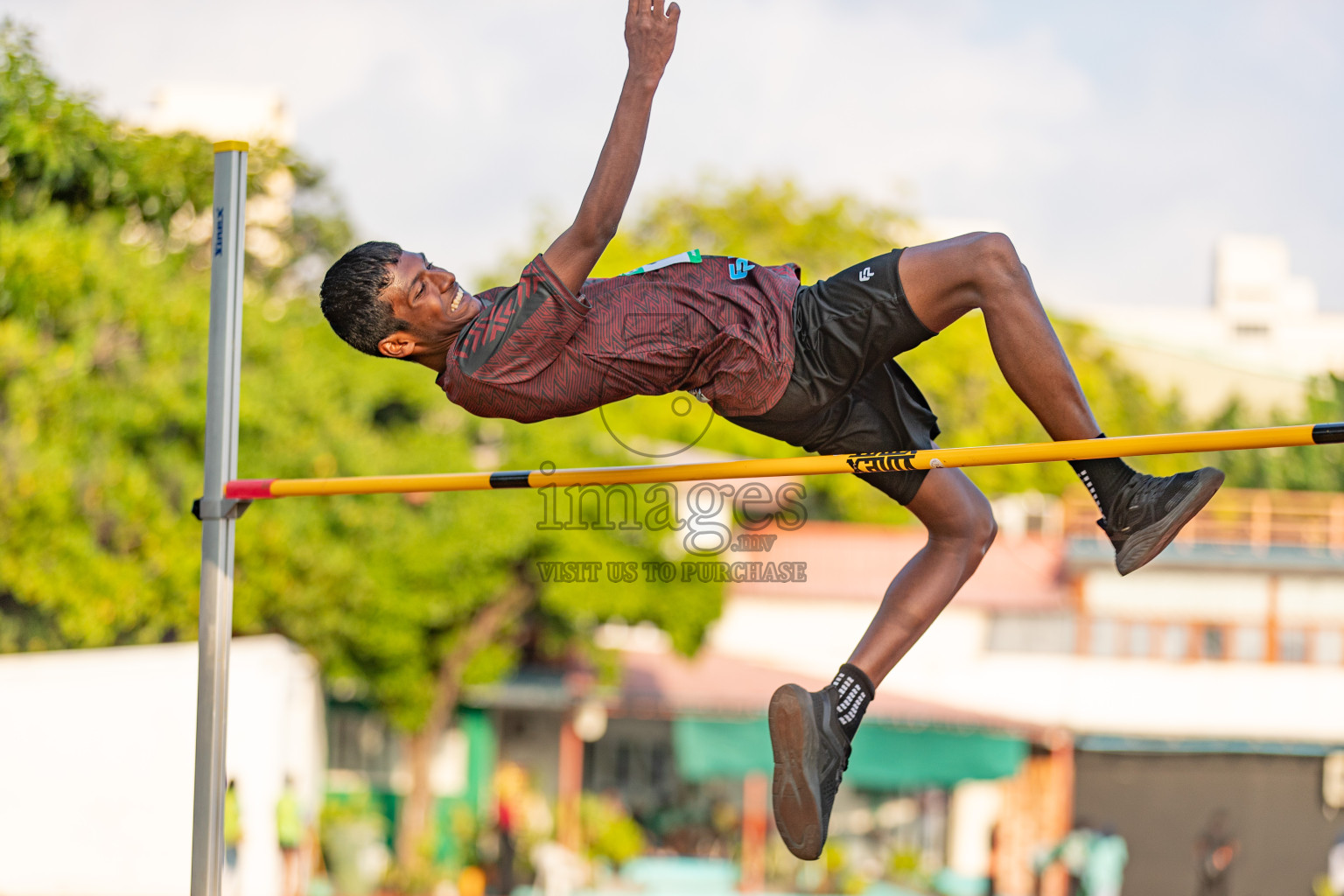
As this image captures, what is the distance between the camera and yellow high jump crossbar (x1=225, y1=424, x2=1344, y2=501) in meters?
2.53

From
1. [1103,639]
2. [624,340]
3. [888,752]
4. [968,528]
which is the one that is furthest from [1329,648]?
[624,340]

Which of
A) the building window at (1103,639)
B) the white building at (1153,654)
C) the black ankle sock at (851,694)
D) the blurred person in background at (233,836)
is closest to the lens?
the black ankle sock at (851,694)

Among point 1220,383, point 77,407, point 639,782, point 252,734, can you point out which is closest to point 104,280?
point 77,407

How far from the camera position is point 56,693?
8453 millimetres

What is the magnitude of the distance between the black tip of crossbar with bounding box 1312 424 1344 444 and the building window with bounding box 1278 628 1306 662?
1553 cm

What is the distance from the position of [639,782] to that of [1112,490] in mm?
14271

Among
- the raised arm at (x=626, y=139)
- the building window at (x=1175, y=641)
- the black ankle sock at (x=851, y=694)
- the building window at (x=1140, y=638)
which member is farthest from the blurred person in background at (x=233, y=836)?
the building window at (x=1175, y=641)

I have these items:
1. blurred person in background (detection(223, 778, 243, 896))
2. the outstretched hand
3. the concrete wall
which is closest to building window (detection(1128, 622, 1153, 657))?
blurred person in background (detection(223, 778, 243, 896))

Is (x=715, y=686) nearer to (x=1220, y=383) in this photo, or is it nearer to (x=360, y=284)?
(x=360, y=284)

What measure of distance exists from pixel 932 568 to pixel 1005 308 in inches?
28.5

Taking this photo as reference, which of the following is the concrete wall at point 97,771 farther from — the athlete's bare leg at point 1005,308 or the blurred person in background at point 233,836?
the athlete's bare leg at point 1005,308

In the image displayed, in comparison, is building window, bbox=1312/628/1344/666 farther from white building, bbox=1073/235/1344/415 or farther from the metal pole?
the metal pole

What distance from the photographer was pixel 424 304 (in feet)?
9.11

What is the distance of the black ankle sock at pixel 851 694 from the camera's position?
3.03 meters
